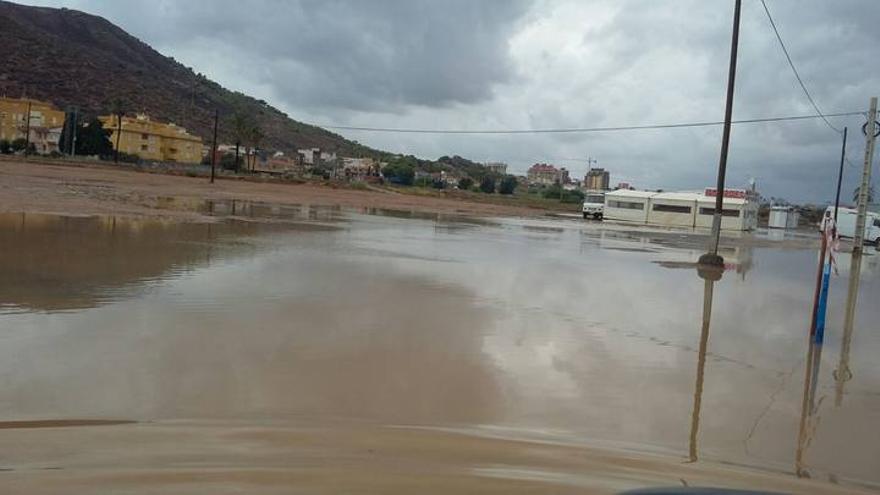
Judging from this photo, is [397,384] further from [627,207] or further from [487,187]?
[487,187]

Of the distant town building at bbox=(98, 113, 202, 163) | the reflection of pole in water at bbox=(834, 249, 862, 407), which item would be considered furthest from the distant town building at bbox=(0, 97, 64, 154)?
the reflection of pole in water at bbox=(834, 249, 862, 407)

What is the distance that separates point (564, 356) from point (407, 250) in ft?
38.1

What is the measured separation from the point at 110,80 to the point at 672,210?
112607mm

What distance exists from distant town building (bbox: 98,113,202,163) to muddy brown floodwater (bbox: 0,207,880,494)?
87.5 metres

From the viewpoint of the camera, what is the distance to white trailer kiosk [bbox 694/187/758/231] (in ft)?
203

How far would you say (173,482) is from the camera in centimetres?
430

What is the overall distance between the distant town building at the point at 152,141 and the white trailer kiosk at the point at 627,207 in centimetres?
6160

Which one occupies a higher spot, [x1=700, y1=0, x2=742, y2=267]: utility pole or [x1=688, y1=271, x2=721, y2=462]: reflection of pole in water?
[x1=700, y1=0, x2=742, y2=267]: utility pole

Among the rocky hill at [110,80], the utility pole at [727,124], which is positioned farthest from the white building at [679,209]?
the rocky hill at [110,80]

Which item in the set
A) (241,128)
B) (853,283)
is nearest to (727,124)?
(853,283)

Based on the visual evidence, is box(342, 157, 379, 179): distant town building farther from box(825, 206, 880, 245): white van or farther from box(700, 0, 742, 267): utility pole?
box(700, 0, 742, 267): utility pole

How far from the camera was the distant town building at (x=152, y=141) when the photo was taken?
9412 centimetres

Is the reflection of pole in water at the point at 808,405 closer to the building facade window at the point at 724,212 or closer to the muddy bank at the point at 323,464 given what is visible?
the muddy bank at the point at 323,464

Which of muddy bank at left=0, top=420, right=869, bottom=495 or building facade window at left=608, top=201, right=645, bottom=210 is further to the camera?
building facade window at left=608, top=201, right=645, bottom=210
